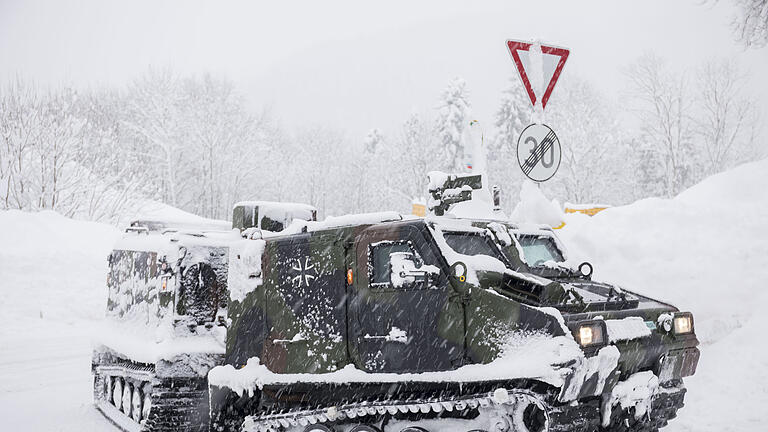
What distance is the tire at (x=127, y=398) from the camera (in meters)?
8.78

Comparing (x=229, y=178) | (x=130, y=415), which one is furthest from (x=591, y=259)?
(x=229, y=178)

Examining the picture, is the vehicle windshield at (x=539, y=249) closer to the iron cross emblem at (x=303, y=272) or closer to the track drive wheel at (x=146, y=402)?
the iron cross emblem at (x=303, y=272)

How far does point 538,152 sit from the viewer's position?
26.2 feet

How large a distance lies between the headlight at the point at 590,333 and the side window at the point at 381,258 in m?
1.53

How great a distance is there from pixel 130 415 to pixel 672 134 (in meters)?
38.3

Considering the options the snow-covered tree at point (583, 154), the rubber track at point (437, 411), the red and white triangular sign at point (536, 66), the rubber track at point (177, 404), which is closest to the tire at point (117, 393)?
the rubber track at point (177, 404)

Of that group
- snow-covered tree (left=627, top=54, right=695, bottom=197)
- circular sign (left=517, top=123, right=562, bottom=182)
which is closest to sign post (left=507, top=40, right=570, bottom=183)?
circular sign (left=517, top=123, right=562, bottom=182)

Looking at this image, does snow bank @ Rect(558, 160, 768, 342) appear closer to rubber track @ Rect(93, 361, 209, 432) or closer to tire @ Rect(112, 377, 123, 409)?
rubber track @ Rect(93, 361, 209, 432)

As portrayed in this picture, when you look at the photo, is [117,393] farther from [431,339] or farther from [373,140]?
[373,140]

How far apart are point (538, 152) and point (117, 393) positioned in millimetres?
6329

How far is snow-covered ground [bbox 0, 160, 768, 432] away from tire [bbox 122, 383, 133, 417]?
287 mm

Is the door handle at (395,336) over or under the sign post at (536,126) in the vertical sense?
under

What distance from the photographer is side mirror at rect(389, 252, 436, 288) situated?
5.58m

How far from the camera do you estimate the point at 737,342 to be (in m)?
9.08
